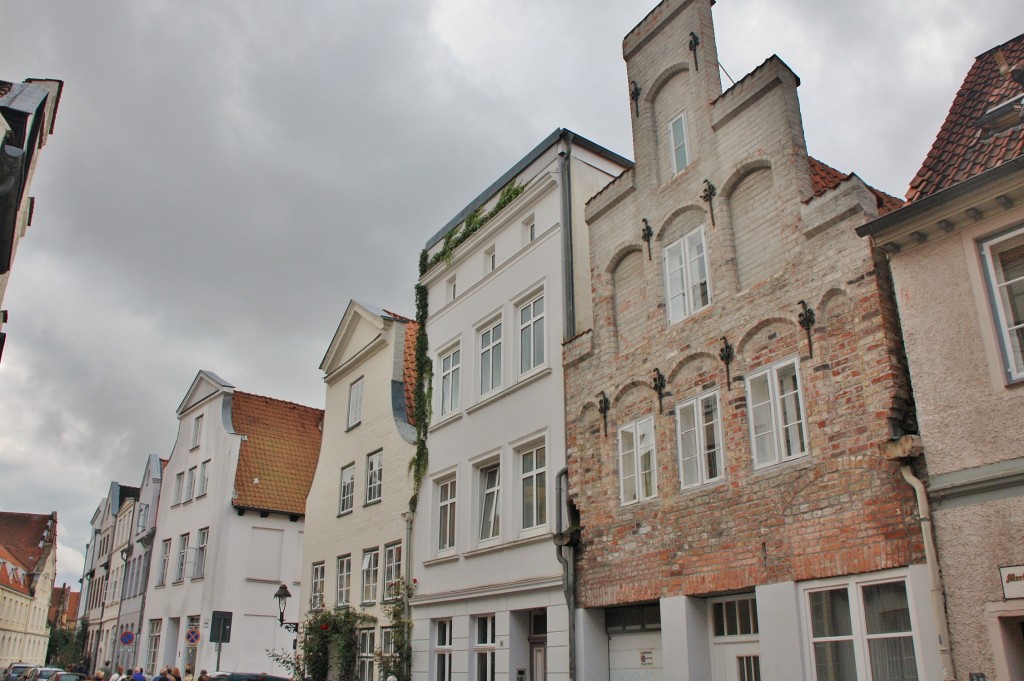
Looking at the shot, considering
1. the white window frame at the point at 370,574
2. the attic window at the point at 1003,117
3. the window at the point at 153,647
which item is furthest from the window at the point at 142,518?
the attic window at the point at 1003,117

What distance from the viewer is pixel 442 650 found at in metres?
18.5

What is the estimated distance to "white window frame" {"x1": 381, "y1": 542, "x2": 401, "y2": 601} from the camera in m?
20.3

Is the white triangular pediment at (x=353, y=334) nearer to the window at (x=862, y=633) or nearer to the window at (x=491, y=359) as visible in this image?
the window at (x=491, y=359)

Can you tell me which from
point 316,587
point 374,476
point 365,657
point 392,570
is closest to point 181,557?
point 316,587

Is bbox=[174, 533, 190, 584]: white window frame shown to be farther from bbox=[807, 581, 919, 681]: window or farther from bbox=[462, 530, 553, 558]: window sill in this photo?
bbox=[807, 581, 919, 681]: window

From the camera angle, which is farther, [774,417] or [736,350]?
[736,350]

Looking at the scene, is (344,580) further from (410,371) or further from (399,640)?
(410,371)

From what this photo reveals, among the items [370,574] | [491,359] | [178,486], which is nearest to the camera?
[491,359]

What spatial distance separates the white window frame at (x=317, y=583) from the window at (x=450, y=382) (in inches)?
272

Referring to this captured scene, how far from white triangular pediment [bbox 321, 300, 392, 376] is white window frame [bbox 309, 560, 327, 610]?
5629 millimetres

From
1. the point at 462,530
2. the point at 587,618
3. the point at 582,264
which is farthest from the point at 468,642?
the point at 582,264

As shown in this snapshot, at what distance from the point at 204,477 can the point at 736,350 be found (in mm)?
27069

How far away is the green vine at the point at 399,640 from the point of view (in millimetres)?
19109

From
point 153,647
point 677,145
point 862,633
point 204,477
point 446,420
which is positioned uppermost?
point 677,145
